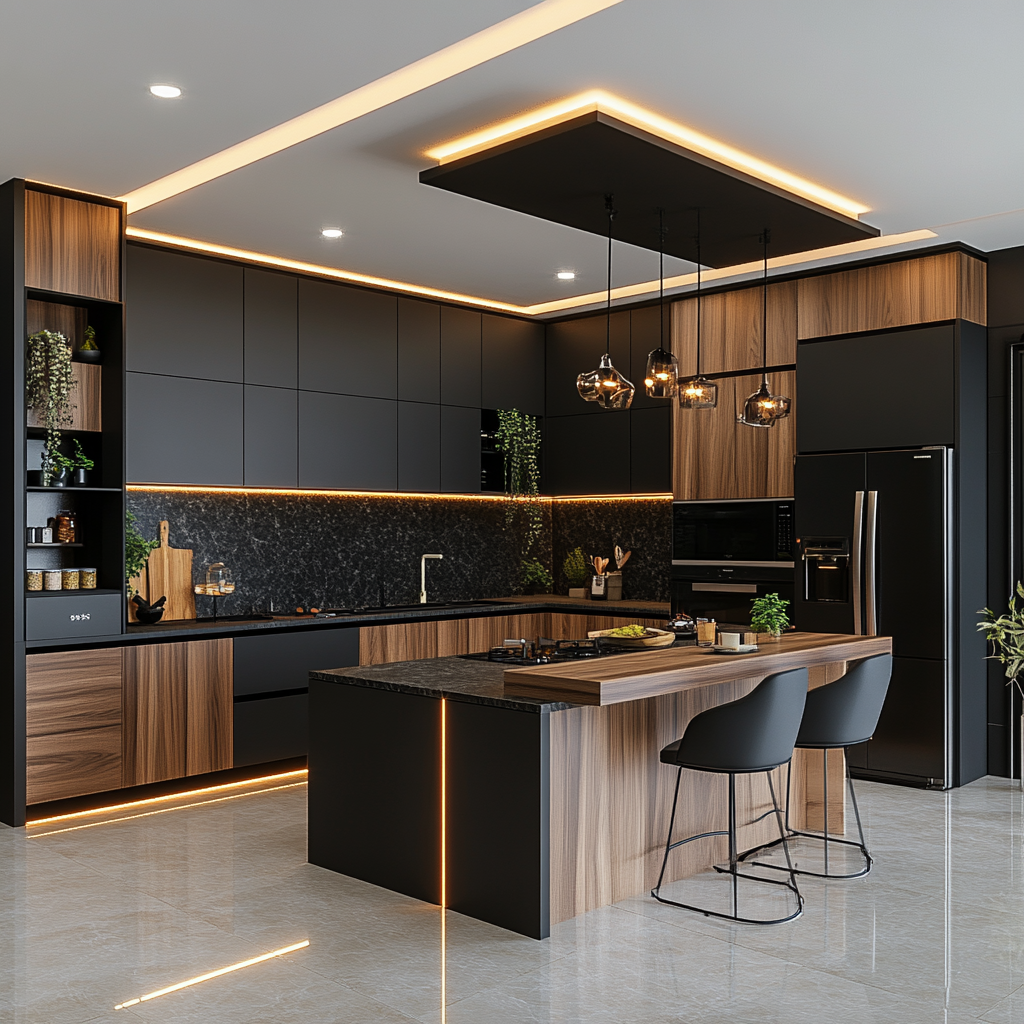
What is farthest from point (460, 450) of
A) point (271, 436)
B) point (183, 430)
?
point (183, 430)

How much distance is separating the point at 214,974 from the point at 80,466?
2.72m

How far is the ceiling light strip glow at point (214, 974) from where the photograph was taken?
3010 mm

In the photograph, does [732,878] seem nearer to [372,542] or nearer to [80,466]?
[80,466]

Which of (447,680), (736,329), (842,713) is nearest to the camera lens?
(447,680)

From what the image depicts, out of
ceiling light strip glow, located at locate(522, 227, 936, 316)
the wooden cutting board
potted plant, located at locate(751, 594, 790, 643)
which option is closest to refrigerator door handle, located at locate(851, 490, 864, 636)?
potted plant, located at locate(751, 594, 790, 643)

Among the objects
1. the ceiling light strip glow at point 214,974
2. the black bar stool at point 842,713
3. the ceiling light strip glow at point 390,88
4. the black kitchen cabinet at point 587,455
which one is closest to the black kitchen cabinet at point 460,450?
the black kitchen cabinet at point 587,455

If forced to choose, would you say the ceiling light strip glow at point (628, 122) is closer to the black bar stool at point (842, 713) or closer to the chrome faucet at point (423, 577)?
the black bar stool at point (842, 713)

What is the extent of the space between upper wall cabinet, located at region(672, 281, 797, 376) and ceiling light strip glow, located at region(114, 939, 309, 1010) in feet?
14.1

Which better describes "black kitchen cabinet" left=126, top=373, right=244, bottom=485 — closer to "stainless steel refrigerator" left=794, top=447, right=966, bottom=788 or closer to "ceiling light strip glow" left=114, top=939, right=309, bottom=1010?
"ceiling light strip glow" left=114, top=939, right=309, bottom=1010

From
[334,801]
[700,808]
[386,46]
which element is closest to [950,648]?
[700,808]

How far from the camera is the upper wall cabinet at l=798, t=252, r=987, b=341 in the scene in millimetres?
5645

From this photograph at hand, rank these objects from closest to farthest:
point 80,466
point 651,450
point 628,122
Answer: point 628,122
point 80,466
point 651,450

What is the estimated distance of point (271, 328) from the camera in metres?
6.07

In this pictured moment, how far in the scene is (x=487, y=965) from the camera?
3.26 metres
